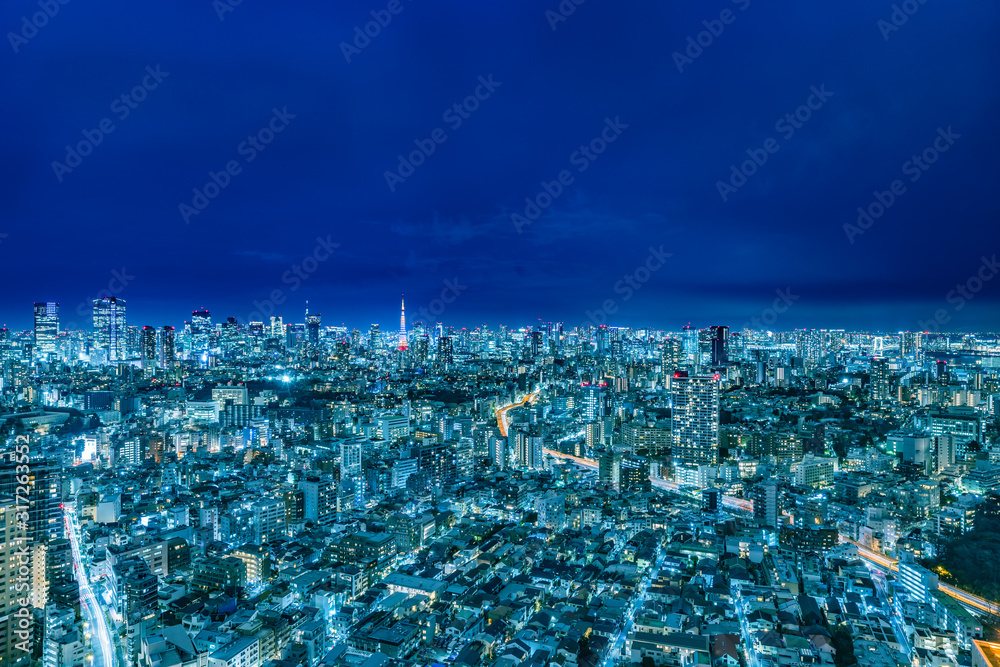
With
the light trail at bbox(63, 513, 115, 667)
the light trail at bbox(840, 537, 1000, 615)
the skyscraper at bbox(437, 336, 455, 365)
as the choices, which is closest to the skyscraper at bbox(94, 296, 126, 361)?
the skyscraper at bbox(437, 336, 455, 365)

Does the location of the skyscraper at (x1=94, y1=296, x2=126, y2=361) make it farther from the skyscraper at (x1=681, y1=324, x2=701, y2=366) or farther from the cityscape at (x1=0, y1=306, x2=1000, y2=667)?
the skyscraper at (x1=681, y1=324, x2=701, y2=366)

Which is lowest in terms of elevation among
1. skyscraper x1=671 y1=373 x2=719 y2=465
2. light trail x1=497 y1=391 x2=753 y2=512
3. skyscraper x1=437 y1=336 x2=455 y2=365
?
light trail x1=497 y1=391 x2=753 y2=512

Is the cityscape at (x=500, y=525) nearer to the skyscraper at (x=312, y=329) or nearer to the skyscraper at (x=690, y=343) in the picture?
the skyscraper at (x=690, y=343)

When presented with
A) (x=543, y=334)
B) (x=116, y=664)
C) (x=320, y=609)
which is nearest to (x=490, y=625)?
(x=320, y=609)

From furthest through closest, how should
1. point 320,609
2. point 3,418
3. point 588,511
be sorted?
1. point 3,418
2. point 588,511
3. point 320,609

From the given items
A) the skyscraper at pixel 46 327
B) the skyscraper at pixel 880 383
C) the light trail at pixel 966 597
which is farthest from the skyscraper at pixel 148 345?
the skyscraper at pixel 880 383

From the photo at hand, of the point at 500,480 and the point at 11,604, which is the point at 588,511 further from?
the point at 11,604
